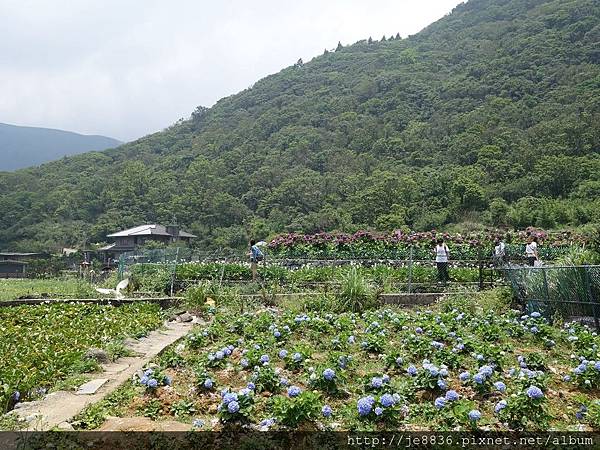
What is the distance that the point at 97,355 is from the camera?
5.90 meters

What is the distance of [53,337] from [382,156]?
68.1 m

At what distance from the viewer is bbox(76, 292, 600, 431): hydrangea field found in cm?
366

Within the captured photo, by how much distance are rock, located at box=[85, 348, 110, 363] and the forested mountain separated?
3903 centimetres

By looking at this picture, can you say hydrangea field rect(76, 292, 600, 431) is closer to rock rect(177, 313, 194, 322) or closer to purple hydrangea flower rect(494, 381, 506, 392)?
purple hydrangea flower rect(494, 381, 506, 392)

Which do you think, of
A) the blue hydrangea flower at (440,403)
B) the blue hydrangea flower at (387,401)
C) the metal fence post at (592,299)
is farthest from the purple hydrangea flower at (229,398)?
the metal fence post at (592,299)

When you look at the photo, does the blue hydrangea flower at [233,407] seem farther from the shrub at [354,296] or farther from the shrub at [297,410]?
the shrub at [354,296]

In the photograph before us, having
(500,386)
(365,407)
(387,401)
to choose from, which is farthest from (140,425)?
(500,386)

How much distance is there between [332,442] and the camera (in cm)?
336

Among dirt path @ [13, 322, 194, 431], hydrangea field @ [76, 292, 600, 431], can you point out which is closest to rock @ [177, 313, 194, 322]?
dirt path @ [13, 322, 194, 431]

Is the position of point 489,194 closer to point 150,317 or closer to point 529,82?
point 529,82

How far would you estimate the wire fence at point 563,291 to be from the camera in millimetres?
6449

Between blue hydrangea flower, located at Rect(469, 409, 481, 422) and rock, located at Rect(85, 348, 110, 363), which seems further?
rock, located at Rect(85, 348, 110, 363)

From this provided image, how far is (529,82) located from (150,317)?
256 ft

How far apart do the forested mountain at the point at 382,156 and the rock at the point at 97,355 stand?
3903 cm
